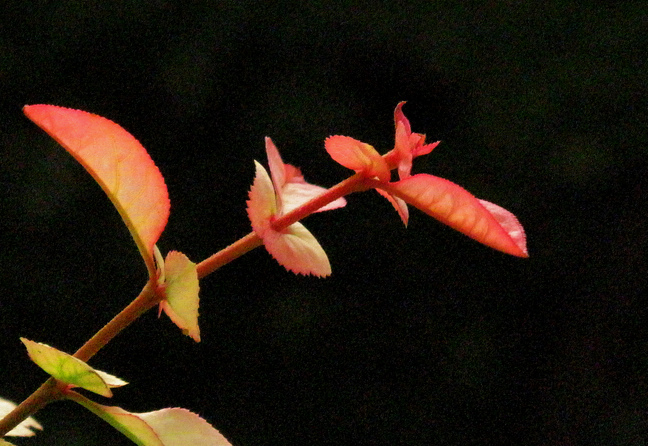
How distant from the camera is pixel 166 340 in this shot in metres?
0.82

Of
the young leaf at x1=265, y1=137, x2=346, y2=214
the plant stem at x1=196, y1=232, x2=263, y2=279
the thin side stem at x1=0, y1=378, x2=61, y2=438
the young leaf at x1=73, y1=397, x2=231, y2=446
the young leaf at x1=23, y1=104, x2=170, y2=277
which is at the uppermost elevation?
the young leaf at x1=23, y1=104, x2=170, y2=277

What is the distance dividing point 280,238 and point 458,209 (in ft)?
0.16

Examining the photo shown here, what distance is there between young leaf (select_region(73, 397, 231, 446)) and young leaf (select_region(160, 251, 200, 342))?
3cm

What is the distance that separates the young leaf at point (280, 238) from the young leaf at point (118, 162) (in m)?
0.02

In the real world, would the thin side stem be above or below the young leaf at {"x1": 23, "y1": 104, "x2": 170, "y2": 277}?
below

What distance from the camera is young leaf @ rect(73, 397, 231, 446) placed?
0.54 feet

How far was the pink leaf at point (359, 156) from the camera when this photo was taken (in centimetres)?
17

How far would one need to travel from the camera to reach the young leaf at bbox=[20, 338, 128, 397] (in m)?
0.14

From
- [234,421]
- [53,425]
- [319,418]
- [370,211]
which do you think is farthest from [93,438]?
[370,211]

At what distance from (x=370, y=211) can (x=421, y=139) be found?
0.64m

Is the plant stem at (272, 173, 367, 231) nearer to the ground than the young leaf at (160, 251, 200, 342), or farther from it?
farther from it

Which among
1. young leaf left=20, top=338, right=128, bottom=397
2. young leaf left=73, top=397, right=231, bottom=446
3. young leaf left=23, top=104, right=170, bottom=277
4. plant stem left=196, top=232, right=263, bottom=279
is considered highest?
young leaf left=23, top=104, right=170, bottom=277

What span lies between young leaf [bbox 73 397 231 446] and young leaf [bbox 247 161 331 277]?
0.05 meters

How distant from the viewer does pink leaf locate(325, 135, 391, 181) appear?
0.55ft
